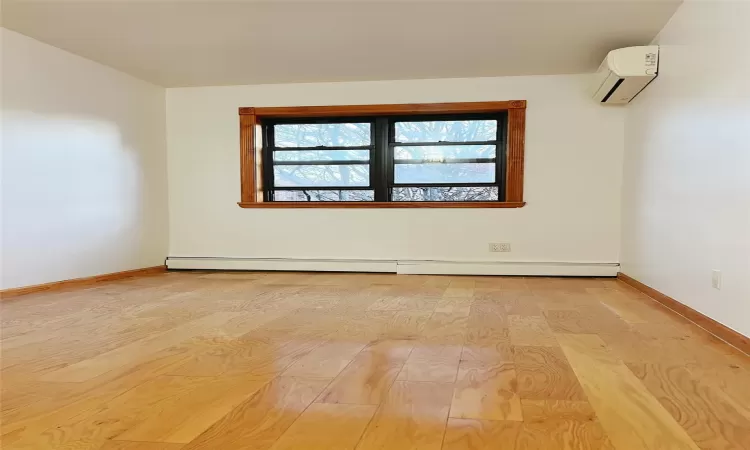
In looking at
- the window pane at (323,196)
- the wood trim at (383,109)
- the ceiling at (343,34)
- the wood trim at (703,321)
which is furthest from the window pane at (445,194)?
the wood trim at (703,321)

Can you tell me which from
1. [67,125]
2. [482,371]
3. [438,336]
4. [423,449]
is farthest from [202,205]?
[423,449]

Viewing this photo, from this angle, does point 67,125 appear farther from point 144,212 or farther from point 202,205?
point 202,205

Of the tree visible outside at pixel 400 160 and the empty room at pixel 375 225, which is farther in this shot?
the tree visible outside at pixel 400 160

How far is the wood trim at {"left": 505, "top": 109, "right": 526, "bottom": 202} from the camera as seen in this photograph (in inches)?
187

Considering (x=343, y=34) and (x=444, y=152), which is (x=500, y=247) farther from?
(x=343, y=34)

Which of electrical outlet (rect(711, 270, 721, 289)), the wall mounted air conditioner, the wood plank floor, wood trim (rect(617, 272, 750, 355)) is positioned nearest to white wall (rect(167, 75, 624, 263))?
the wall mounted air conditioner

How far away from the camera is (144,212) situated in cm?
500

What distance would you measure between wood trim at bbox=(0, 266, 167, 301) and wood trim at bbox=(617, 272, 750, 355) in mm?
4304

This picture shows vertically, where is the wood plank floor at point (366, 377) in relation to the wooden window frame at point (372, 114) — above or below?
below

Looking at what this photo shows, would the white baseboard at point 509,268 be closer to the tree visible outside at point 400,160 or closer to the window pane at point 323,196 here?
the tree visible outside at point 400,160

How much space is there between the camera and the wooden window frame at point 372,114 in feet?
15.6

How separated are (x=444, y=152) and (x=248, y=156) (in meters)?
1.98

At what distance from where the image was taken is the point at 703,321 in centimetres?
262

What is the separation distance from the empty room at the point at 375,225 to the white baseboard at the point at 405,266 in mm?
23
